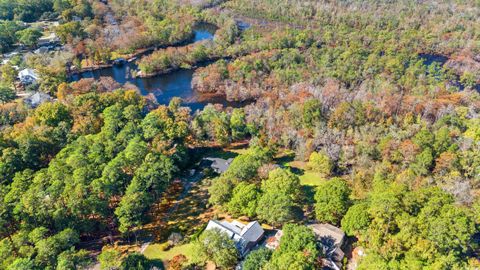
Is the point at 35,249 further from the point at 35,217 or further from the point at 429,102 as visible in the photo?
the point at 429,102

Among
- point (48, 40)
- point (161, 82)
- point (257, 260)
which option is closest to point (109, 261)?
point (257, 260)

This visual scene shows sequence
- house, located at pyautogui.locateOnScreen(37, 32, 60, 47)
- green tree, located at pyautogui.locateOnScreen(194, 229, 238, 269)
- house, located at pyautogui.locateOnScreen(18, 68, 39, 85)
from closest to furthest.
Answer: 1. green tree, located at pyautogui.locateOnScreen(194, 229, 238, 269)
2. house, located at pyautogui.locateOnScreen(18, 68, 39, 85)
3. house, located at pyautogui.locateOnScreen(37, 32, 60, 47)

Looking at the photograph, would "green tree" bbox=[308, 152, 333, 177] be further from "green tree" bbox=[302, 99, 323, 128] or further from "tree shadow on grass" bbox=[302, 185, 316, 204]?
"green tree" bbox=[302, 99, 323, 128]

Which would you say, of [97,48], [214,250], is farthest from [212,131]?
[97,48]

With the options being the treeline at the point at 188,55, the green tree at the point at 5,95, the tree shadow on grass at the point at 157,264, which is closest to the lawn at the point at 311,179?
the tree shadow on grass at the point at 157,264

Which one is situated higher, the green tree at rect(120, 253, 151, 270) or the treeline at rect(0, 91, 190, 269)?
the treeline at rect(0, 91, 190, 269)

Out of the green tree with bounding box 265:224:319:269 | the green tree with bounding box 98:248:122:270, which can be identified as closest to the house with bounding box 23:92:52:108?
the green tree with bounding box 98:248:122:270

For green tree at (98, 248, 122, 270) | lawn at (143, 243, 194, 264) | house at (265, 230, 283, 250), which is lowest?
lawn at (143, 243, 194, 264)
